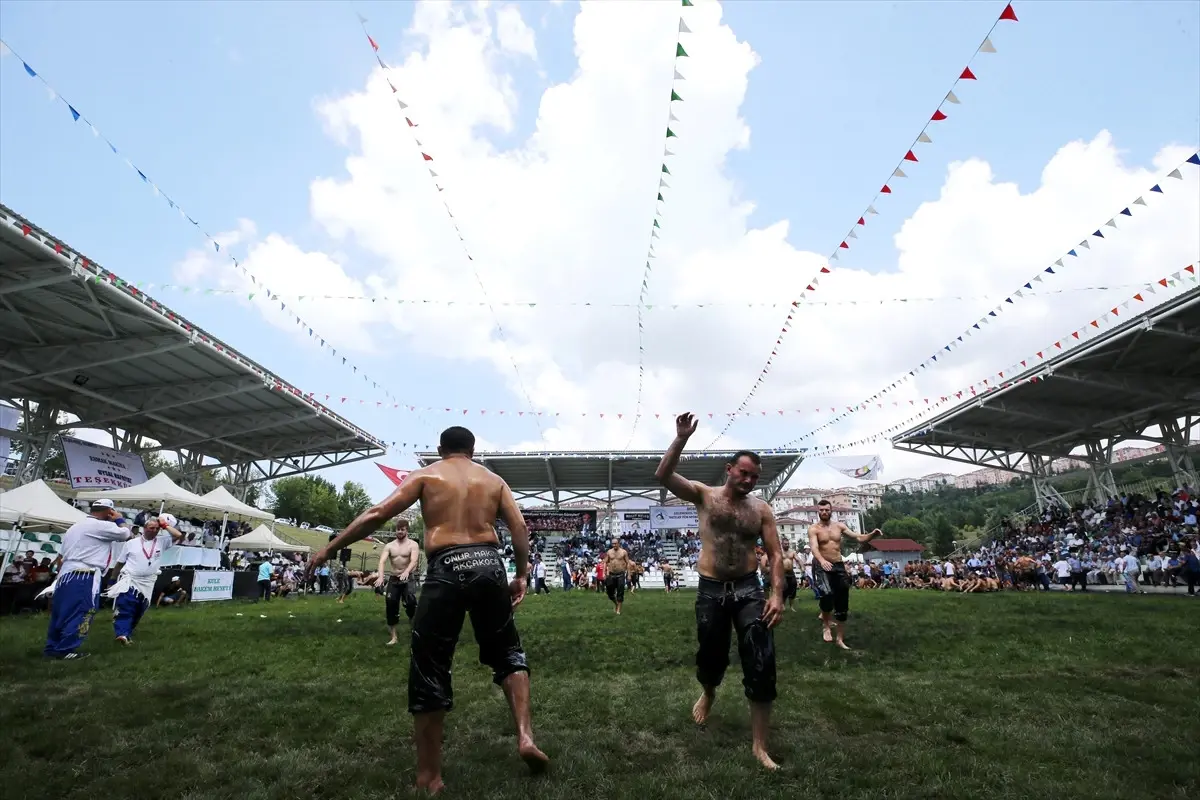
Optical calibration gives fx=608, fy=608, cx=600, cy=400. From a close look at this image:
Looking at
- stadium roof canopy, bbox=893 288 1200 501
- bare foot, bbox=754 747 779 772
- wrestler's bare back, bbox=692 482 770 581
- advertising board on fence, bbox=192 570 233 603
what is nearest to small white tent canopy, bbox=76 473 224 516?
advertising board on fence, bbox=192 570 233 603

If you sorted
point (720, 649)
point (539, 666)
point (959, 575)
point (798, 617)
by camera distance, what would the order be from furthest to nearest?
point (959, 575) → point (798, 617) → point (539, 666) → point (720, 649)

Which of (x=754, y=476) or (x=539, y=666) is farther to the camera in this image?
(x=539, y=666)

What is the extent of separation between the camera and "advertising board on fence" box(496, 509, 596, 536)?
4559cm

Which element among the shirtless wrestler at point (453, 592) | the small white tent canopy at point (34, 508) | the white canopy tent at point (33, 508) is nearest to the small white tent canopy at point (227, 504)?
the white canopy tent at point (33, 508)

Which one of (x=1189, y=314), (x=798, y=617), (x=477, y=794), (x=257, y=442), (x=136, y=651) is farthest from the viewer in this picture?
(x=257, y=442)

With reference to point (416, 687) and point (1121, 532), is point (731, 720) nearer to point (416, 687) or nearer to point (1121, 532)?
point (416, 687)

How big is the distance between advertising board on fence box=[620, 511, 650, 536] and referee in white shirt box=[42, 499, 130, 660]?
Result: 3934cm

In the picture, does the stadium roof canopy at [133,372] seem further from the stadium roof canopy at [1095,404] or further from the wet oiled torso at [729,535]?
the stadium roof canopy at [1095,404]

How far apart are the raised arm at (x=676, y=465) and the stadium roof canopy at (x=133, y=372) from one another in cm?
1718

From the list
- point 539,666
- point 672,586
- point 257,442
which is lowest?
point 672,586

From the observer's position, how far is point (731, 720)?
4.70 meters

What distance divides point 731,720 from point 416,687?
2.55 meters

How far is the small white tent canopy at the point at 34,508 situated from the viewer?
1520 centimetres

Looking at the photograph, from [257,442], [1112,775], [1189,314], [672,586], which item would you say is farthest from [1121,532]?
[257,442]
